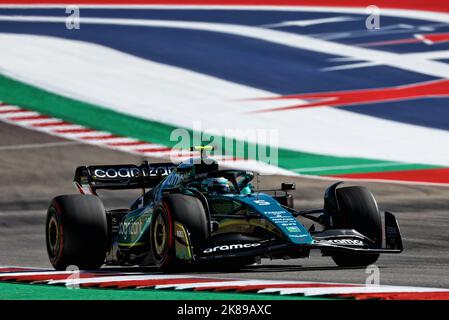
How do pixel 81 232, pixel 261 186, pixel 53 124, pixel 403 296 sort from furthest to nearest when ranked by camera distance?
pixel 53 124, pixel 261 186, pixel 81 232, pixel 403 296

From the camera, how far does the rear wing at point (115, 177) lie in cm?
1366

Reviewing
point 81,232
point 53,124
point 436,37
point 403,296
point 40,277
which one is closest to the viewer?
point 403,296

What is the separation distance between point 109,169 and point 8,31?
18652mm

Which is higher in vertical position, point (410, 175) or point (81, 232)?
point (81, 232)

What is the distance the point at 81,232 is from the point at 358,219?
8.68ft

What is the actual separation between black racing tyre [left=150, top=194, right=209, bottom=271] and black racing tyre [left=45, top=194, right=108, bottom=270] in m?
0.99

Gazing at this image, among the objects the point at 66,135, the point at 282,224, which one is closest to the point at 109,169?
the point at 282,224

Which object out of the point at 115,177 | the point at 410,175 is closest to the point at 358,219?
the point at 115,177

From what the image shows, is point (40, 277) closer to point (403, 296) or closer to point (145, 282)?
point (145, 282)

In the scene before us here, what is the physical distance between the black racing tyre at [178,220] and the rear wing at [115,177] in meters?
2.14

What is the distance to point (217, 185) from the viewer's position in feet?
40.1

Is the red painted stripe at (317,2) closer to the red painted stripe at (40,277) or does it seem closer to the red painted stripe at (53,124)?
the red painted stripe at (53,124)

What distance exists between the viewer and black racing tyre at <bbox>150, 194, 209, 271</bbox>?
446 inches

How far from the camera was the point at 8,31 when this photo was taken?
104 ft
